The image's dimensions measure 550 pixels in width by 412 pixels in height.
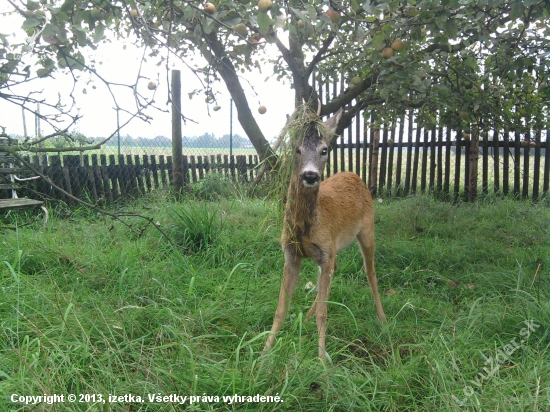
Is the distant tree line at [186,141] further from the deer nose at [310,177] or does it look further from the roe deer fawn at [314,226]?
the deer nose at [310,177]

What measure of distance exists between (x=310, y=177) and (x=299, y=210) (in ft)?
1.16

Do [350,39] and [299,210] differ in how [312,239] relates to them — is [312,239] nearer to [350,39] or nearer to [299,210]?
[299,210]

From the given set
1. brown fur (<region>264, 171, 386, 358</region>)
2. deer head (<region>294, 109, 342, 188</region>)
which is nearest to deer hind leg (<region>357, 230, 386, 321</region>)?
brown fur (<region>264, 171, 386, 358</region>)

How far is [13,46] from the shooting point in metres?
2.67

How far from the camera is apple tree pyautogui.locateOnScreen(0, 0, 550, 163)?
201cm

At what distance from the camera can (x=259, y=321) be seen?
9.54 ft

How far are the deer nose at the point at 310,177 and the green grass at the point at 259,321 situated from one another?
17.4 inches

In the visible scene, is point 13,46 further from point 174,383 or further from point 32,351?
point 174,383

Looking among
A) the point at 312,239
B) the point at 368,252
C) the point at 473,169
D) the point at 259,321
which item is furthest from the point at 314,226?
the point at 473,169

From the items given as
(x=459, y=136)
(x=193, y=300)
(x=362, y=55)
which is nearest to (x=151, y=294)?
(x=193, y=300)

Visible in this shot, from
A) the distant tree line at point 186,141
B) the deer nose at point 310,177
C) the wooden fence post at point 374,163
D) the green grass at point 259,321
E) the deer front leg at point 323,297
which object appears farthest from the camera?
the wooden fence post at point 374,163

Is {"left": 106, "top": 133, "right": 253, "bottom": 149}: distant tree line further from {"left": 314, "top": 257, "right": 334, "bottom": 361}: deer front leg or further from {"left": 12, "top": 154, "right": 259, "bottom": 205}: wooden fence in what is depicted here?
{"left": 314, "top": 257, "right": 334, "bottom": 361}: deer front leg

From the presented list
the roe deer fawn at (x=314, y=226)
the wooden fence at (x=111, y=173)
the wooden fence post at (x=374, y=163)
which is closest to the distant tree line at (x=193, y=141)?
the wooden fence at (x=111, y=173)

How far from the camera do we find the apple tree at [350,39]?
2.01 meters
